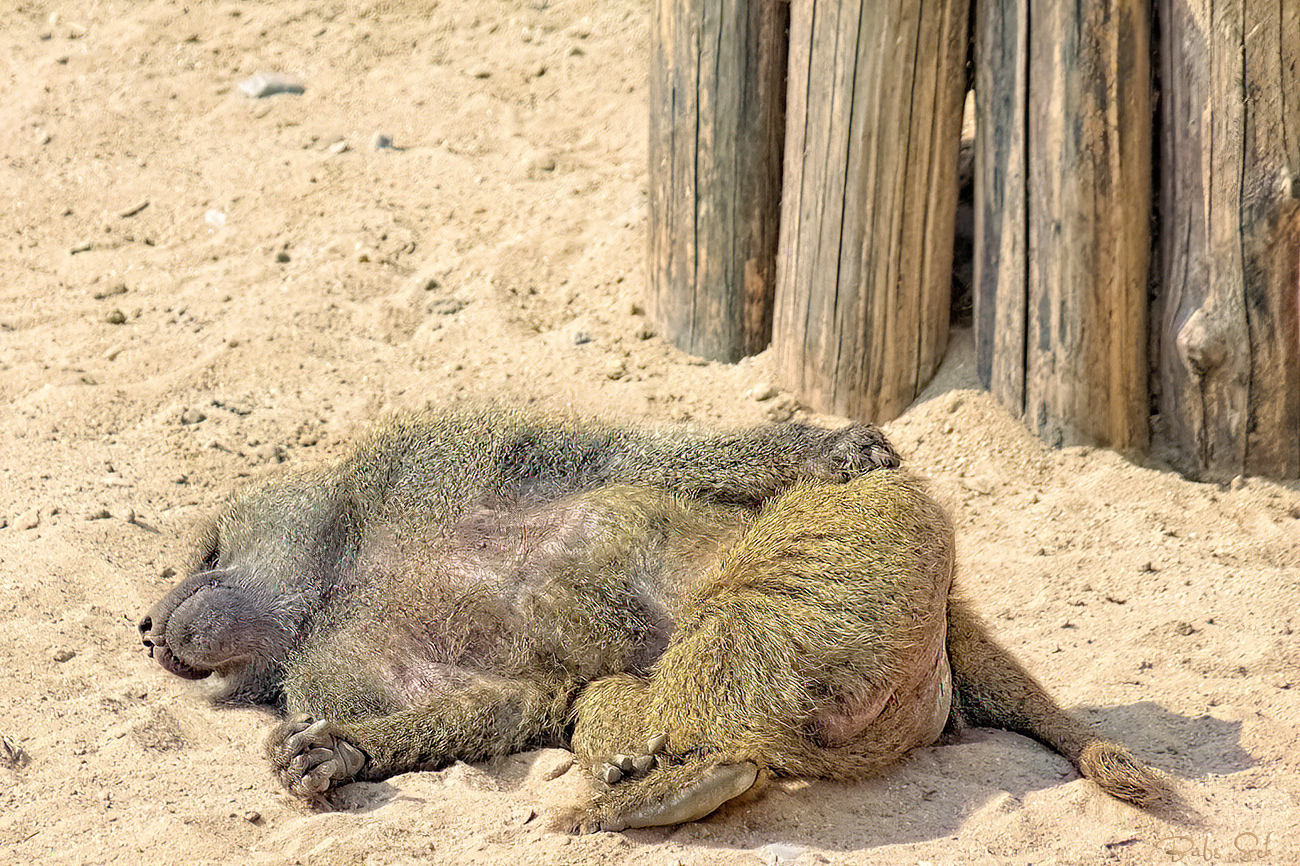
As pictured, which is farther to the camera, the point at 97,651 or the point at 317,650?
the point at 97,651

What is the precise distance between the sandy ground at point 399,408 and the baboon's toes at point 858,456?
2.18 feet

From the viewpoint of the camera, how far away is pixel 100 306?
5398 millimetres

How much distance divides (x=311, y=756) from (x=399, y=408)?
6.95ft

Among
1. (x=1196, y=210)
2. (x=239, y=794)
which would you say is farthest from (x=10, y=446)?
(x=1196, y=210)

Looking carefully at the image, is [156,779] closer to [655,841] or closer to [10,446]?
[655,841]

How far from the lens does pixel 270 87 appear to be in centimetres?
678

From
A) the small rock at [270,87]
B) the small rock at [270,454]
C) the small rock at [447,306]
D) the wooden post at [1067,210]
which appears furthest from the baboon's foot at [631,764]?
the small rock at [270,87]

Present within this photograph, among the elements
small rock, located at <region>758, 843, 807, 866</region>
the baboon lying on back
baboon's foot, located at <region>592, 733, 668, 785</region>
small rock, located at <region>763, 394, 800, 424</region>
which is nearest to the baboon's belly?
the baboon lying on back

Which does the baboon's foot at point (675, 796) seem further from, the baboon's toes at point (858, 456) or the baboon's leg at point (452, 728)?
the baboon's toes at point (858, 456)

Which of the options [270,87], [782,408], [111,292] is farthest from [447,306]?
[270,87]

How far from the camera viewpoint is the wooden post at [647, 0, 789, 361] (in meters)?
4.31

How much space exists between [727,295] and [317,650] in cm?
223

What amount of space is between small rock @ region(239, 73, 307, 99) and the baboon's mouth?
4544 mm

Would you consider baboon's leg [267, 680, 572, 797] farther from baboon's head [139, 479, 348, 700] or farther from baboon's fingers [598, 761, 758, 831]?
baboon's fingers [598, 761, 758, 831]
